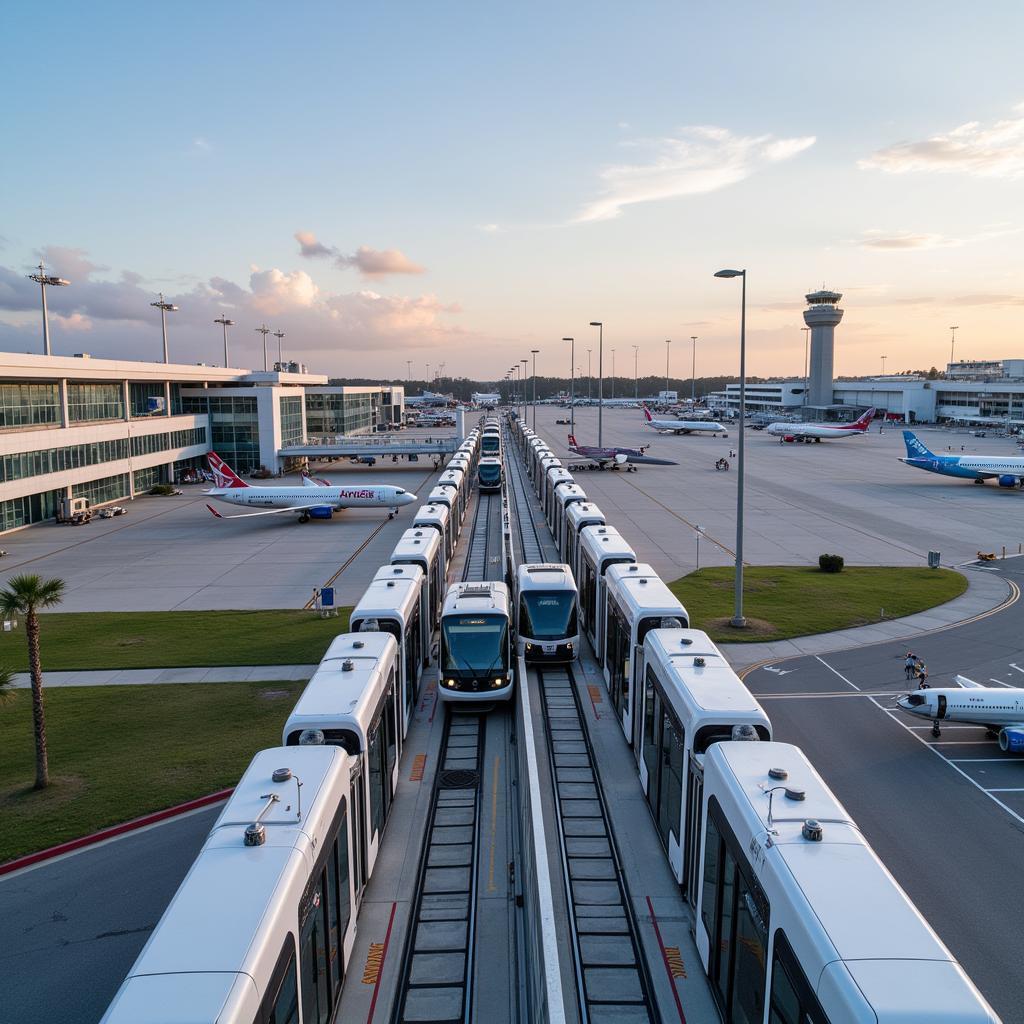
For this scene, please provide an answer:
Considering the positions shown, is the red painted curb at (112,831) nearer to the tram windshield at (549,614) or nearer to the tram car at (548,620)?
the tram car at (548,620)

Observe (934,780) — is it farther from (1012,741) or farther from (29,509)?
(29,509)

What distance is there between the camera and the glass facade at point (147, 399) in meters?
88.1

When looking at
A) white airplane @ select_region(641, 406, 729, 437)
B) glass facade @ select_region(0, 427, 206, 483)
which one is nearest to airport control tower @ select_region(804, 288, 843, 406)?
white airplane @ select_region(641, 406, 729, 437)

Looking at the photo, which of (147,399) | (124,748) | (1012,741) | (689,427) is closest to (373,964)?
(124,748)

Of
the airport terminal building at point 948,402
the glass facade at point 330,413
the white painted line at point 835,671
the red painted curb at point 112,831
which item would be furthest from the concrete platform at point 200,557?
the airport terminal building at point 948,402

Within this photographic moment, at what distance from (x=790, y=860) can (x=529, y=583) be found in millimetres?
17303

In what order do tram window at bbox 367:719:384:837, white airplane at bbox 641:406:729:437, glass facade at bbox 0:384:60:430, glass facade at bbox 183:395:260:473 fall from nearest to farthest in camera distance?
tram window at bbox 367:719:384:837
glass facade at bbox 0:384:60:430
glass facade at bbox 183:395:260:473
white airplane at bbox 641:406:729:437

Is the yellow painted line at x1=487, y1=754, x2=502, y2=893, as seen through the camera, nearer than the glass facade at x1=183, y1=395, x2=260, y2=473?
Yes

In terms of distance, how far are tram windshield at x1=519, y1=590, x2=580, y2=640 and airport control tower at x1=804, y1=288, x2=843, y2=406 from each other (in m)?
171

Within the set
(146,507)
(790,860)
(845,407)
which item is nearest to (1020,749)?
(790,860)

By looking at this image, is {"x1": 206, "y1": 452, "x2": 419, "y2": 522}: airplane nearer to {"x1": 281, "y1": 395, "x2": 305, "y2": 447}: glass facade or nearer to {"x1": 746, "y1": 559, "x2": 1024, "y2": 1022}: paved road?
{"x1": 281, "y1": 395, "x2": 305, "y2": 447}: glass facade

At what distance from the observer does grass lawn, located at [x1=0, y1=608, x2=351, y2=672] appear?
32.5 m

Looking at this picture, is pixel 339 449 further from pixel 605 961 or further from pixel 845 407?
pixel 845 407

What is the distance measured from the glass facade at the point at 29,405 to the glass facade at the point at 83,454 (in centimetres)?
332
